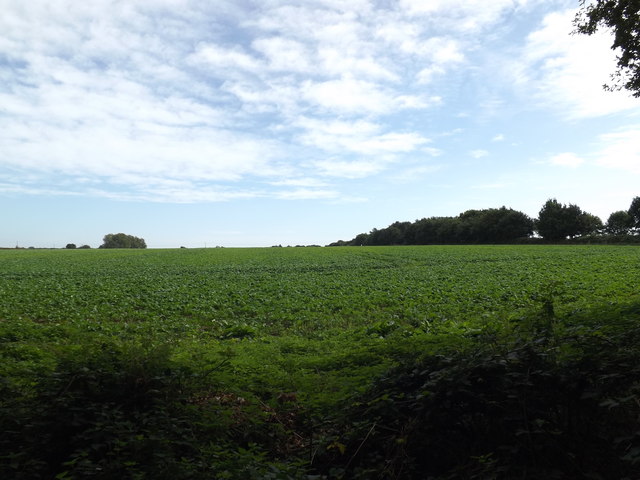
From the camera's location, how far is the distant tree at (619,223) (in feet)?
296

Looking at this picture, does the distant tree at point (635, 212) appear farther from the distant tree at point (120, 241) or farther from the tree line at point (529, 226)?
the distant tree at point (120, 241)

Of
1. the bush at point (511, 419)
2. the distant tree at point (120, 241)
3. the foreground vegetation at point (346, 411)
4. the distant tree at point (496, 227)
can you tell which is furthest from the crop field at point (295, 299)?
the distant tree at point (120, 241)

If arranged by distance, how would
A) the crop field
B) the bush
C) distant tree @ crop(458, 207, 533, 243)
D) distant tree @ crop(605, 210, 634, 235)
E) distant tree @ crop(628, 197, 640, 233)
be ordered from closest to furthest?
1. the bush
2. the crop field
3. distant tree @ crop(628, 197, 640, 233)
4. distant tree @ crop(605, 210, 634, 235)
5. distant tree @ crop(458, 207, 533, 243)

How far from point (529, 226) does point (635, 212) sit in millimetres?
20796

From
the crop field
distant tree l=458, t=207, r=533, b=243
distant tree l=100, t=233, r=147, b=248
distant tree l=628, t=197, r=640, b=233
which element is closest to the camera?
the crop field

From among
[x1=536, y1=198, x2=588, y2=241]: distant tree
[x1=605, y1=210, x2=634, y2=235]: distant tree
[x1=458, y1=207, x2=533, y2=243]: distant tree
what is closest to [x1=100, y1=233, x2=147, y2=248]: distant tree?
[x1=458, y1=207, x2=533, y2=243]: distant tree

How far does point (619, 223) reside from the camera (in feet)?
303

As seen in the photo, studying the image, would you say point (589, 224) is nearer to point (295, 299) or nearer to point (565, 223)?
point (565, 223)

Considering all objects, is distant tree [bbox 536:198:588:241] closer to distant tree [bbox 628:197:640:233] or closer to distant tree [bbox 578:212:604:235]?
distant tree [bbox 578:212:604:235]

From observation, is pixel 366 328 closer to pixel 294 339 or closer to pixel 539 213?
pixel 294 339

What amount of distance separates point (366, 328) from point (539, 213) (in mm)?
96732

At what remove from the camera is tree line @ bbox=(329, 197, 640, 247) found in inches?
3533

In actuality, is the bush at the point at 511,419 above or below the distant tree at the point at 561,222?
below

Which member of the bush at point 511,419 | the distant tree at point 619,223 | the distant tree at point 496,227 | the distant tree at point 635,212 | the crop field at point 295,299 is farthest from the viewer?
the distant tree at point 496,227
